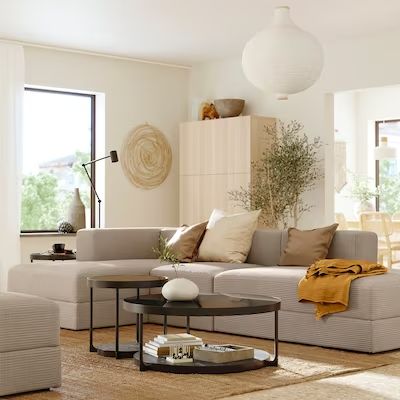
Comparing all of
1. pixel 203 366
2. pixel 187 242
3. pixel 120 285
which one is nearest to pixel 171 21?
pixel 187 242

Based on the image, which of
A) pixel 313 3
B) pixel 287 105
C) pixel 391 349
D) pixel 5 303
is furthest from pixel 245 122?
pixel 5 303

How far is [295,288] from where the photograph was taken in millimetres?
5324

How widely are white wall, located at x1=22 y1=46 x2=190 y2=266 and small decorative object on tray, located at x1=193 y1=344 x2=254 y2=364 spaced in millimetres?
4455

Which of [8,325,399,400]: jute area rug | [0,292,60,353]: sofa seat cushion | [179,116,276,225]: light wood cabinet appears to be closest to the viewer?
[0,292,60,353]: sofa seat cushion

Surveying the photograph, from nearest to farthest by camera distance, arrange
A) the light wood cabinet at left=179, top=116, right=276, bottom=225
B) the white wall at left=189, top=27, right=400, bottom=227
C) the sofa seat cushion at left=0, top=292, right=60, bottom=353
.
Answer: the sofa seat cushion at left=0, top=292, right=60, bottom=353, the white wall at left=189, top=27, right=400, bottom=227, the light wood cabinet at left=179, top=116, right=276, bottom=225

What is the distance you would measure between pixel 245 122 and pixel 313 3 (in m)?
2.09

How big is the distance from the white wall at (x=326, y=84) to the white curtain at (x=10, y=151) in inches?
88.8

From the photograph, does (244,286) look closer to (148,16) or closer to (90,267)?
(90,267)

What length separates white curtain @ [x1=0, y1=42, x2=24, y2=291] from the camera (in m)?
8.29

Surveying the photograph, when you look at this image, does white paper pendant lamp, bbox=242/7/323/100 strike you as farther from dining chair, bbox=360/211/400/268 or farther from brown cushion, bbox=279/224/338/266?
dining chair, bbox=360/211/400/268

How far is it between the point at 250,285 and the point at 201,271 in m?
0.53

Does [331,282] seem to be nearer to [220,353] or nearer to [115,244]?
[220,353]

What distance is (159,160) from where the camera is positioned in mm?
9578

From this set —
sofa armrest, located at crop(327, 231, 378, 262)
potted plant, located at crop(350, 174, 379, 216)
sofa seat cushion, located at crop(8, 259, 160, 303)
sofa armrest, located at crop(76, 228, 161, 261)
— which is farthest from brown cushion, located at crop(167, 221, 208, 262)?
potted plant, located at crop(350, 174, 379, 216)
